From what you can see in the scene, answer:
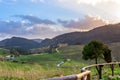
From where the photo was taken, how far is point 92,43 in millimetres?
62281

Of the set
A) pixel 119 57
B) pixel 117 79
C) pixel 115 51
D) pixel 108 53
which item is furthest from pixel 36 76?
pixel 115 51

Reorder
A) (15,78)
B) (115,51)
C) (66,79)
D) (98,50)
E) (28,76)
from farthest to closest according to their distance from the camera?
1. (115,51)
2. (98,50)
3. (28,76)
4. (15,78)
5. (66,79)

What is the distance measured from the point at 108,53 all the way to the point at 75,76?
59.7 meters

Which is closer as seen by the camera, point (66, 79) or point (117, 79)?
point (66, 79)

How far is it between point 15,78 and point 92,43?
133ft

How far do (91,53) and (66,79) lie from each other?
52.8 m

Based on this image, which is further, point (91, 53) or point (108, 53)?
point (108, 53)

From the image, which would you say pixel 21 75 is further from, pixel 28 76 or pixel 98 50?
pixel 98 50

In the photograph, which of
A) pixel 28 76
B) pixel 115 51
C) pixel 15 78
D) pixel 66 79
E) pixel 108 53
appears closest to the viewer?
pixel 66 79

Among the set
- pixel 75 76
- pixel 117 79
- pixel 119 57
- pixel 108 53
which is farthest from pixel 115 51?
pixel 75 76

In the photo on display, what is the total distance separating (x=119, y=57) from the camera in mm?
149375

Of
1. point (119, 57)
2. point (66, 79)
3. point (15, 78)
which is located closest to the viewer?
point (66, 79)

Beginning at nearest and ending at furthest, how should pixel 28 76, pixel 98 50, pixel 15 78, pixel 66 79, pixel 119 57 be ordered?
pixel 66 79 < pixel 15 78 < pixel 28 76 < pixel 98 50 < pixel 119 57

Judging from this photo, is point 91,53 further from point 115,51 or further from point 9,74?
point 115,51
